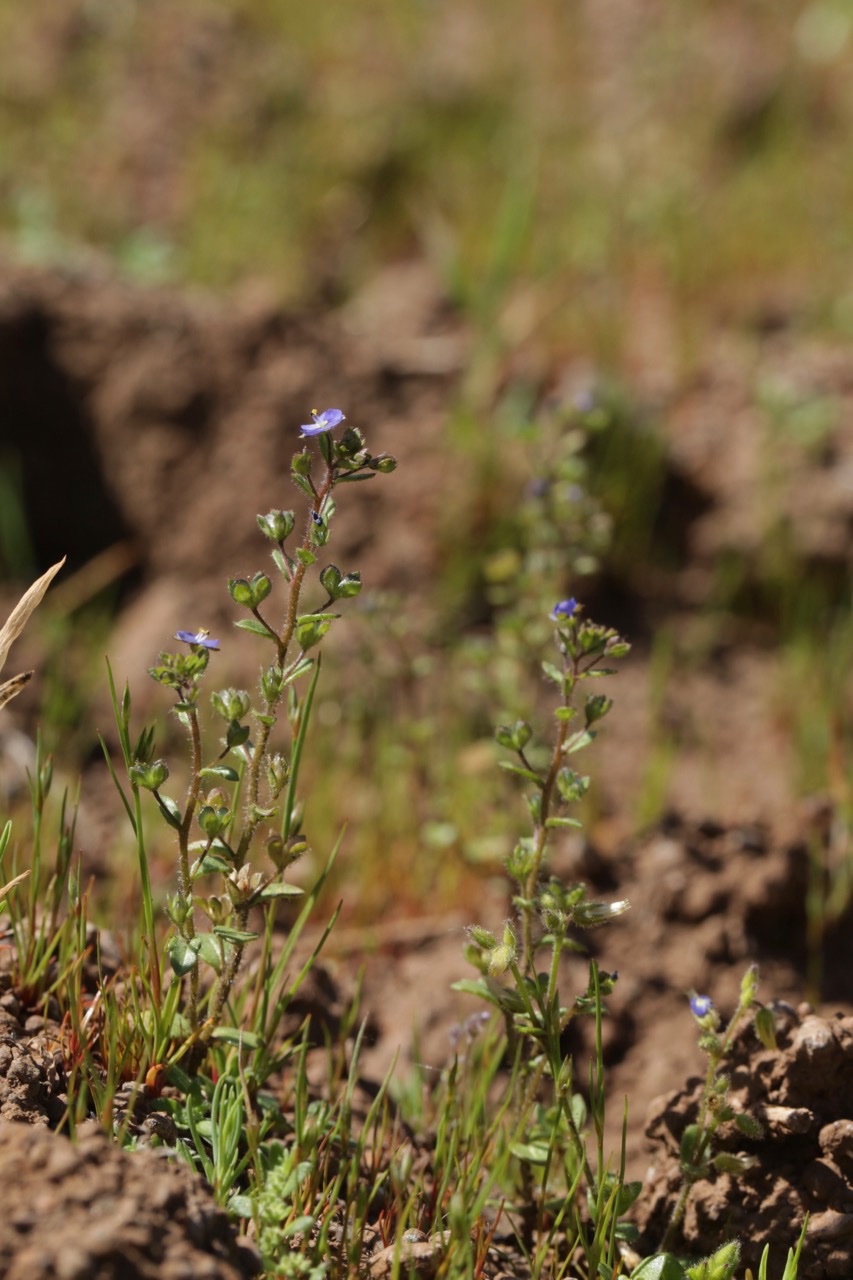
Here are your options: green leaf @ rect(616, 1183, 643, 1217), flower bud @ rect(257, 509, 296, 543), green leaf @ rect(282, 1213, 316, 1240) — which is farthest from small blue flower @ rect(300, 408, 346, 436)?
green leaf @ rect(616, 1183, 643, 1217)

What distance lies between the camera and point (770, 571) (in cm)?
394

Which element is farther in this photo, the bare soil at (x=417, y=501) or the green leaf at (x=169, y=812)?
the bare soil at (x=417, y=501)

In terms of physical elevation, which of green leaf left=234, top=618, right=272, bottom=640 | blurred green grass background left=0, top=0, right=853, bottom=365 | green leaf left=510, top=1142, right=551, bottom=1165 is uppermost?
blurred green grass background left=0, top=0, right=853, bottom=365

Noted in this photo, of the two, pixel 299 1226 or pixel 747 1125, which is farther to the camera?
pixel 747 1125

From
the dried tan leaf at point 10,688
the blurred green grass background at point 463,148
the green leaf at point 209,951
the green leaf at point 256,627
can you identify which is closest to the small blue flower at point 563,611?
the green leaf at point 256,627

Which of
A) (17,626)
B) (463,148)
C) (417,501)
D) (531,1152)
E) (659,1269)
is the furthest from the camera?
(463,148)

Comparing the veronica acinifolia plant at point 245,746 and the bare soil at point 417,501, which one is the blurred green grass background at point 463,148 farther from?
the veronica acinifolia plant at point 245,746

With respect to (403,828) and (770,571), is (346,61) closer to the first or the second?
(770,571)

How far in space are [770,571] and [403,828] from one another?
5.42 ft

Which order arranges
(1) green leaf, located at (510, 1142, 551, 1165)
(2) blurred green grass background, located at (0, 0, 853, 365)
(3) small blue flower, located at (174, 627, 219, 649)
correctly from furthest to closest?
(2) blurred green grass background, located at (0, 0, 853, 365)
(1) green leaf, located at (510, 1142, 551, 1165)
(3) small blue flower, located at (174, 627, 219, 649)

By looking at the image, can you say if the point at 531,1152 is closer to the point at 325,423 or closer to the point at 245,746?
the point at 245,746

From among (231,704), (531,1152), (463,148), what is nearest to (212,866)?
(231,704)

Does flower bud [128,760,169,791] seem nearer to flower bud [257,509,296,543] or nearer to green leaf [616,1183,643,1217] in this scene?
flower bud [257,509,296,543]

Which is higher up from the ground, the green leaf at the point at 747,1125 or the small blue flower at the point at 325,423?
the small blue flower at the point at 325,423
